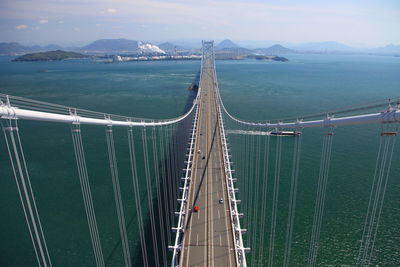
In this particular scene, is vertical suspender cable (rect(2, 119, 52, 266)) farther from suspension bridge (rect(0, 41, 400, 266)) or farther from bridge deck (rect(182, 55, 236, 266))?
bridge deck (rect(182, 55, 236, 266))

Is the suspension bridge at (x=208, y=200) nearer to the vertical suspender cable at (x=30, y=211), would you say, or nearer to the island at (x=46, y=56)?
the vertical suspender cable at (x=30, y=211)

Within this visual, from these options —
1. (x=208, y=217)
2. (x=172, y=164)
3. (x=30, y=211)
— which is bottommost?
(x=172, y=164)

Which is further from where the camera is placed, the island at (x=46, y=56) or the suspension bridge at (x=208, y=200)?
the island at (x=46, y=56)

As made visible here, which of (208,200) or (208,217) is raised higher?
(208,200)

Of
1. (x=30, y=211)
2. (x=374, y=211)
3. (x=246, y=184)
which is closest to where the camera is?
(x=30, y=211)

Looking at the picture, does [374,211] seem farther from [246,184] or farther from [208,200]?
[246,184]

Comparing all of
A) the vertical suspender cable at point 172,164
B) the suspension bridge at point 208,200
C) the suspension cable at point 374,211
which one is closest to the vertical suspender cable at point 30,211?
the suspension bridge at point 208,200

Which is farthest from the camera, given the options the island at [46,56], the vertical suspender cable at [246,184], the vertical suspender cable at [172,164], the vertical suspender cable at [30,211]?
the island at [46,56]

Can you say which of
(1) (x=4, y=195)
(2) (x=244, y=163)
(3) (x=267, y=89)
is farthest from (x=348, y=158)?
(3) (x=267, y=89)

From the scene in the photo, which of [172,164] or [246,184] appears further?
[172,164]

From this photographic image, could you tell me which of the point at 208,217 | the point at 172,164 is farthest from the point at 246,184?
the point at 172,164
